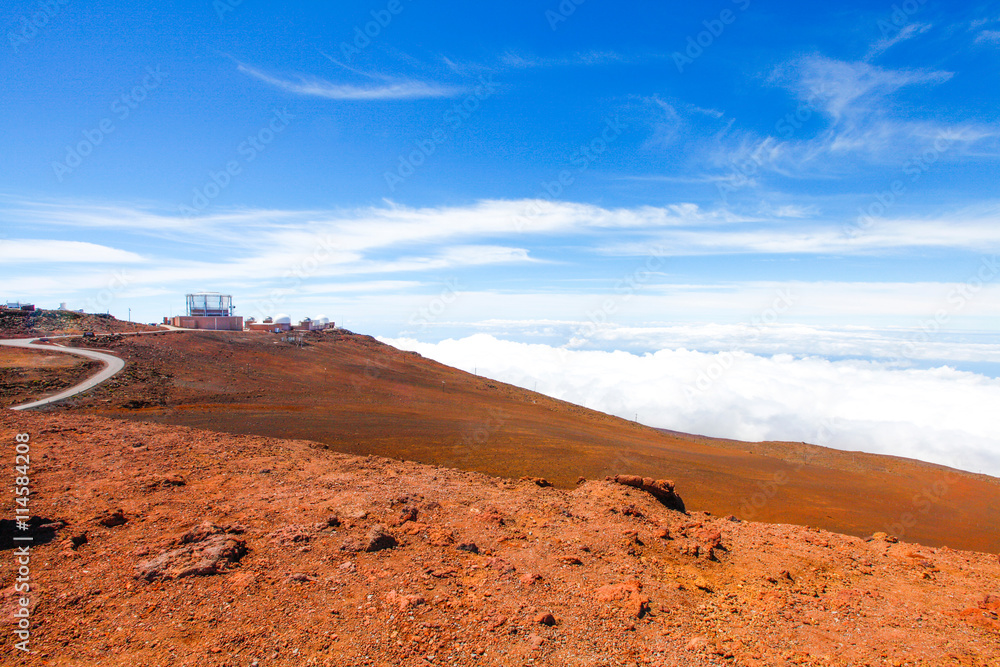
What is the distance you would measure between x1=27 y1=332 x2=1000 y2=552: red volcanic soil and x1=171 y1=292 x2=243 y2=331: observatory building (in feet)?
44.5

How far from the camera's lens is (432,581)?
20.3 ft

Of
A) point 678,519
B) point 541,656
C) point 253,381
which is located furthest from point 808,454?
point 253,381

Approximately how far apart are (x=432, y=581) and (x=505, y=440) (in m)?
20.0

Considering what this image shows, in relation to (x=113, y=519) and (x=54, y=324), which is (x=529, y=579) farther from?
(x=54, y=324)

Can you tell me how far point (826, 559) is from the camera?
27.6 feet

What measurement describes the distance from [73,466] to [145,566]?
5.20 meters

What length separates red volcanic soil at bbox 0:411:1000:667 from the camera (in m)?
4.99

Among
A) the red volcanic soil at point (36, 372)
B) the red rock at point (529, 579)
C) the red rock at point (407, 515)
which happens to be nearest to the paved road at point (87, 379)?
the red volcanic soil at point (36, 372)

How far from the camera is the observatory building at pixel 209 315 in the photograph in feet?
183

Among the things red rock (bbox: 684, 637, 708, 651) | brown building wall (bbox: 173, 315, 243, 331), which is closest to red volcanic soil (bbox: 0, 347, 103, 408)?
brown building wall (bbox: 173, 315, 243, 331)

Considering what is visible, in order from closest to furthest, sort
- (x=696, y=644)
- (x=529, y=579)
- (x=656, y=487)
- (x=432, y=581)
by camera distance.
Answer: (x=696, y=644)
(x=432, y=581)
(x=529, y=579)
(x=656, y=487)

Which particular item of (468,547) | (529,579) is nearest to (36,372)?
(468,547)

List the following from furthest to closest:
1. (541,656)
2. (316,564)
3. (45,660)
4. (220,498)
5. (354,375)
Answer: (354,375) < (220,498) < (316,564) < (541,656) < (45,660)

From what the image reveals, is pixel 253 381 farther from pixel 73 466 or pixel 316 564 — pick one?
pixel 316 564
